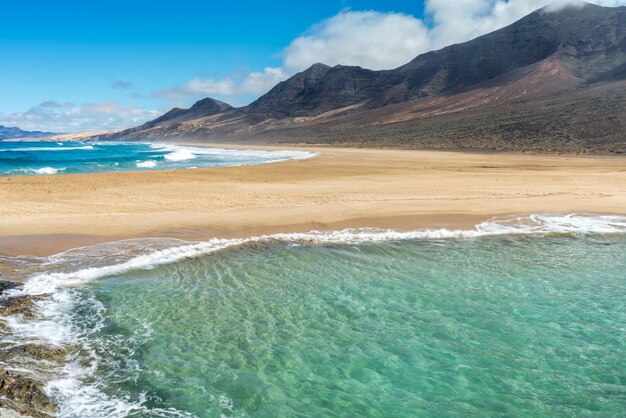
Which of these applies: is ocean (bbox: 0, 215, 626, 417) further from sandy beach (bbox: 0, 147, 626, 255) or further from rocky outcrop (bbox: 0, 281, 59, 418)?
Result: sandy beach (bbox: 0, 147, 626, 255)

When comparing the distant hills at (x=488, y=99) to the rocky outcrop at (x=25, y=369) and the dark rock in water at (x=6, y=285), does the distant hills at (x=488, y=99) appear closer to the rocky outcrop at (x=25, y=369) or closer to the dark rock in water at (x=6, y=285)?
the dark rock in water at (x=6, y=285)

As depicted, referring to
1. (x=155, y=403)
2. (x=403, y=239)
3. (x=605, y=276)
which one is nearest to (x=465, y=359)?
(x=155, y=403)

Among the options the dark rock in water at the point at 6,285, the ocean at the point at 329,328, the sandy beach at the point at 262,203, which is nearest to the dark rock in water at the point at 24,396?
the ocean at the point at 329,328

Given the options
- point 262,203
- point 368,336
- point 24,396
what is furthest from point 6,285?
point 262,203

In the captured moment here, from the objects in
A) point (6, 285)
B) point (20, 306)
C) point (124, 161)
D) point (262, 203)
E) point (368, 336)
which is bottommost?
point (368, 336)

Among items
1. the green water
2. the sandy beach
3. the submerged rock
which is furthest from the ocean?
the sandy beach

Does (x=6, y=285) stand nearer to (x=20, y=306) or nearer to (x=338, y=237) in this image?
(x=20, y=306)

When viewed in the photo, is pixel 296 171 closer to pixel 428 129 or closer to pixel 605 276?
pixel 605 276
